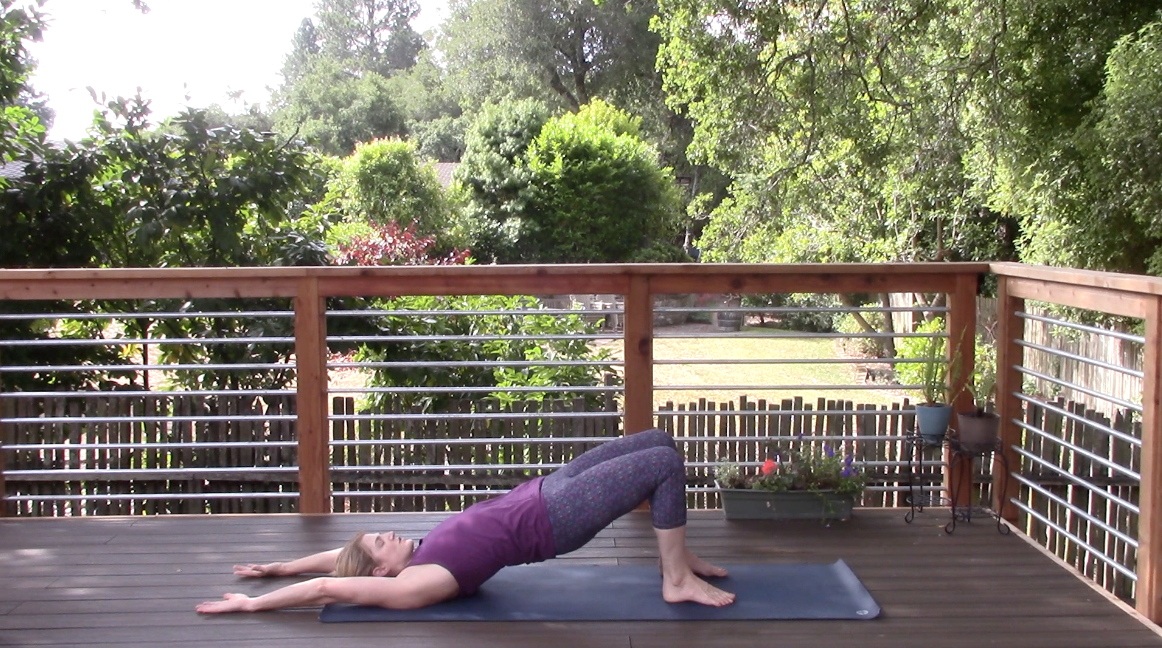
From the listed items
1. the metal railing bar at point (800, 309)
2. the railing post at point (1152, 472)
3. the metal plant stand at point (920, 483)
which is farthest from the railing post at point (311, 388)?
the railing post at point (1152, 472)

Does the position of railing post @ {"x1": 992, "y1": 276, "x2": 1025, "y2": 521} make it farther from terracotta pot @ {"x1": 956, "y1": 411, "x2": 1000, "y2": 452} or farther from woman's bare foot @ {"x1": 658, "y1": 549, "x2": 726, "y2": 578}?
woman's bare foot @ {"x1": 658, "y1": 549, "x2": 726, "y2": 578}

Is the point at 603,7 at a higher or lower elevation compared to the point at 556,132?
higher

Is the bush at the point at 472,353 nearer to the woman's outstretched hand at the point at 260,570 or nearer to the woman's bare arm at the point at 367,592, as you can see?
the woman's outstretched hand at the point at 260,570

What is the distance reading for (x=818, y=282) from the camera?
4.23m

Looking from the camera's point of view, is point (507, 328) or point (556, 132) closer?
point (507, 328)

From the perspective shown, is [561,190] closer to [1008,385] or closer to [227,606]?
[1008,385]

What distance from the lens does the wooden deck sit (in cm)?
304

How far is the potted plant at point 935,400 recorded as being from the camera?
165 inches

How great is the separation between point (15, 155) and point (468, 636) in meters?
4.40

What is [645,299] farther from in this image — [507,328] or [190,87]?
[190,87]

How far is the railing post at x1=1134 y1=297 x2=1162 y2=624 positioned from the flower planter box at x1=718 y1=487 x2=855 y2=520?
3.99ft

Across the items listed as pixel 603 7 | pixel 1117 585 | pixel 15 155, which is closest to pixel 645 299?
pixel 1117 585

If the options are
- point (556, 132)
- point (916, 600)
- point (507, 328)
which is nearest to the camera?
point (916, 600)

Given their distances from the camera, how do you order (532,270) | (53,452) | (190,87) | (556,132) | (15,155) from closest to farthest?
(532,270)
(53,452)
(15,155)
(190,87)
(556,132)
